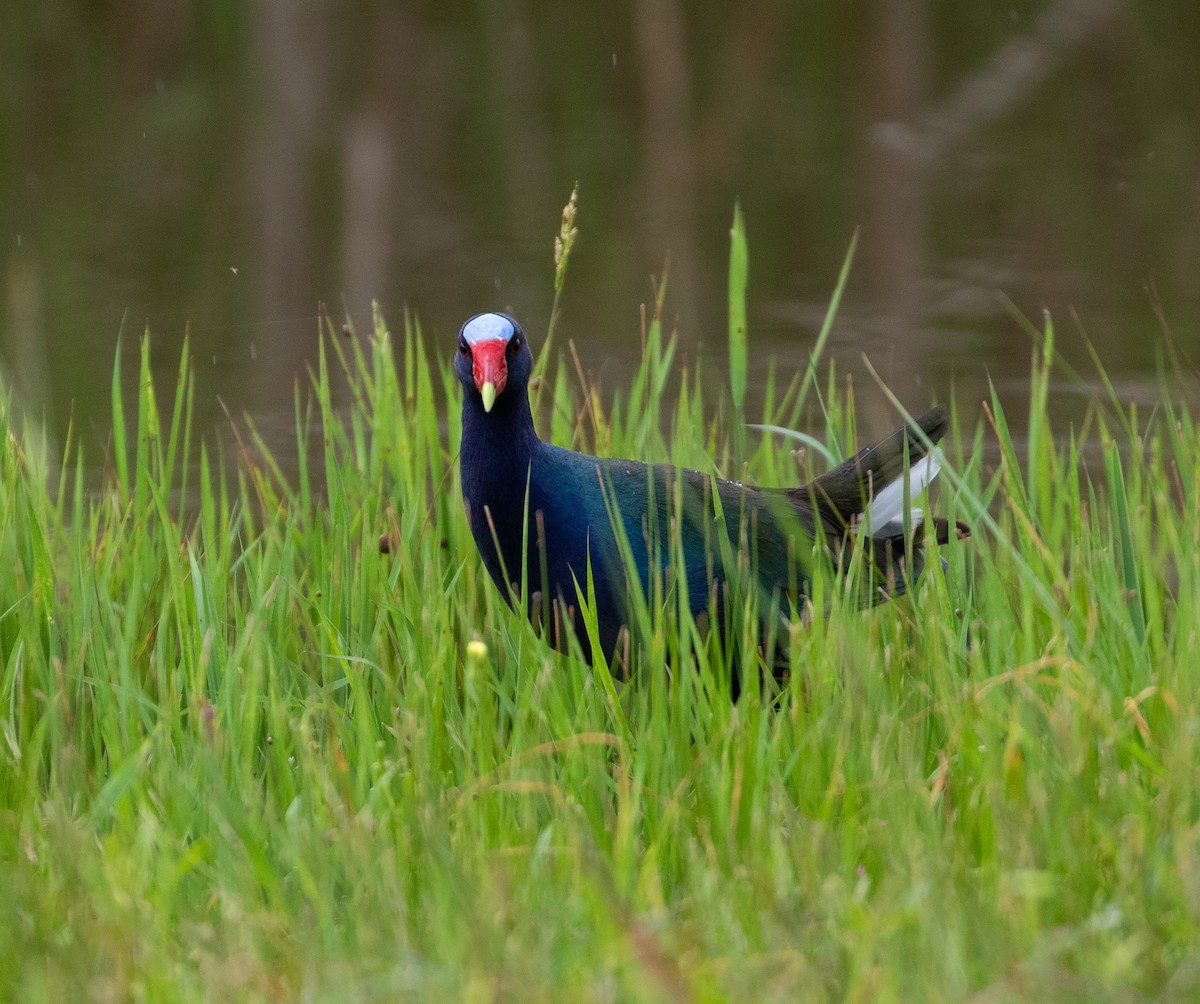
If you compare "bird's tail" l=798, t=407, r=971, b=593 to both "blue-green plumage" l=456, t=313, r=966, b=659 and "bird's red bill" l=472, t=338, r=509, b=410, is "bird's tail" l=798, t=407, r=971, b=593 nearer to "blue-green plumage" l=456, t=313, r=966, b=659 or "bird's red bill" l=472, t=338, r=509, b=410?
"blue-green plumage" l=456, t=313, r=966, b=659

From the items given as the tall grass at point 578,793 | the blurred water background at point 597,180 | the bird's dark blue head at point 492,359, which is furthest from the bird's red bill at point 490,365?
the blurred water background at point 597,180

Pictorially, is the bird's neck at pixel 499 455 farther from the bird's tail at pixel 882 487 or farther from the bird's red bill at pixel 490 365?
the bird's tail at pixel 882 487

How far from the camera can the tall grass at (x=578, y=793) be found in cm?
176

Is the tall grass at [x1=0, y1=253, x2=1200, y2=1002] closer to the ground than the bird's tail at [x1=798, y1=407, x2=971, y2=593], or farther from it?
closer to the ground

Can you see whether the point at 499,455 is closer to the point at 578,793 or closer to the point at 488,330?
the point at 488,330

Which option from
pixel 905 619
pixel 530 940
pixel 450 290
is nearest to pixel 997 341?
pixel 450 290

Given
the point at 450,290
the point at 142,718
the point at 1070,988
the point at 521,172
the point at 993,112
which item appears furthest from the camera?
the point at 993,112

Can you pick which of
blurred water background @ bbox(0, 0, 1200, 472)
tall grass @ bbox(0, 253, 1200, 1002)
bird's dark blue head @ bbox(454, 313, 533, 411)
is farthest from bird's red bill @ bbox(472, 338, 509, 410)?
blurred water background @ bbox(0, 0, 1200, 472)

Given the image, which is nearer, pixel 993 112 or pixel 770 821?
pixel 770 821

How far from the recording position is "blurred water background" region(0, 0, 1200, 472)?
22.4 ft

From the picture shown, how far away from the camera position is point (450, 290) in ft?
25.1

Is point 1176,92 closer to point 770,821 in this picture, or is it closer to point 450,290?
point 450,290

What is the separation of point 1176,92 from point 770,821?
1032 cm

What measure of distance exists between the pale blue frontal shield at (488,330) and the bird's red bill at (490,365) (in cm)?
1
